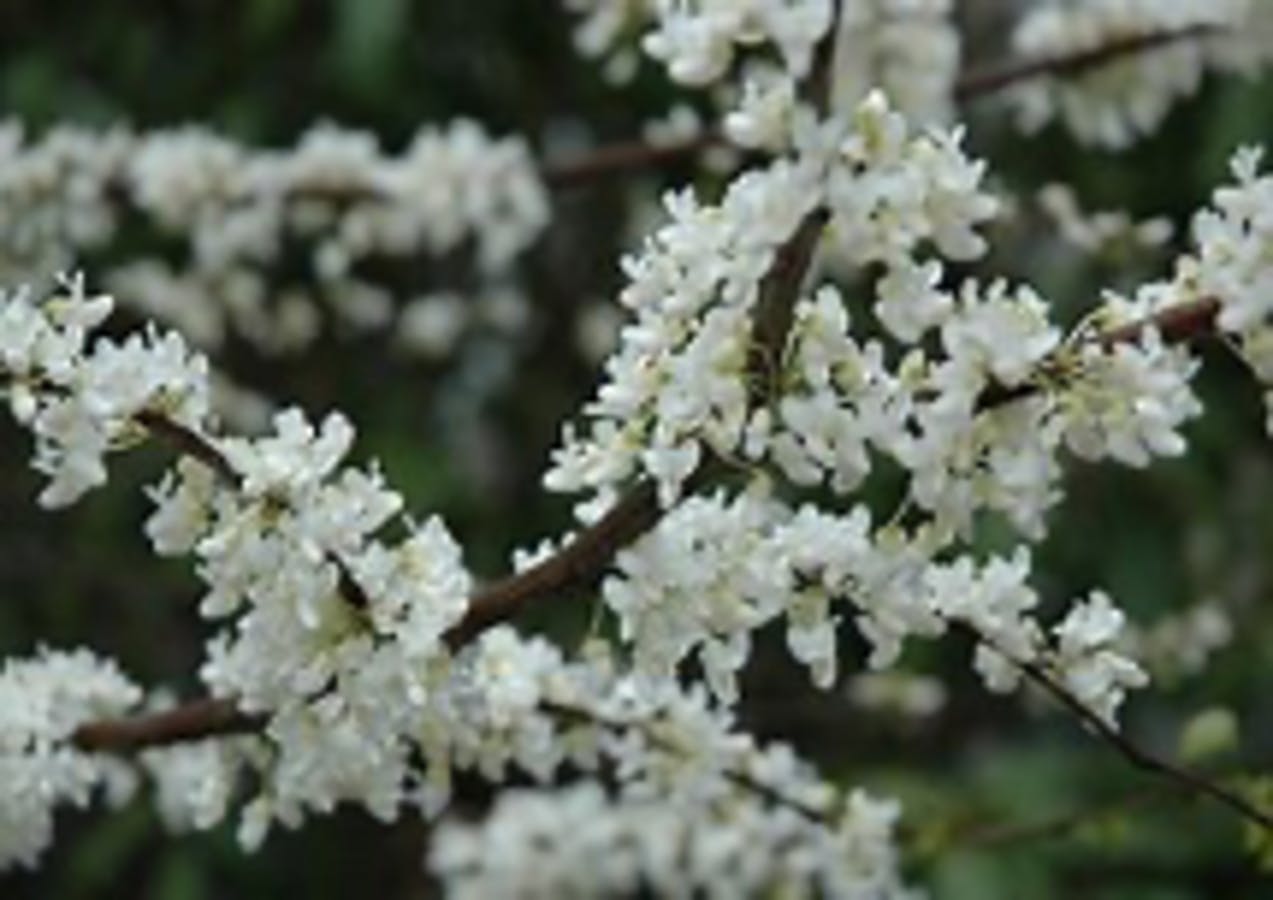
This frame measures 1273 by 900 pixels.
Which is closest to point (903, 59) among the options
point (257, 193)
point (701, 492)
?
point (257, 193)

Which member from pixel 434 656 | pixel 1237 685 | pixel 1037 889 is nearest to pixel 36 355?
pixel 434 656

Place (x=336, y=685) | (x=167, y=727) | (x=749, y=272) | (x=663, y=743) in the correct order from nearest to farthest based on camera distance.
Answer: (x=749, y=272), (x=336, y=685), (x=167, y=727), (x=663, y=743)

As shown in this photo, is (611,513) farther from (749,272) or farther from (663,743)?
(663,743)

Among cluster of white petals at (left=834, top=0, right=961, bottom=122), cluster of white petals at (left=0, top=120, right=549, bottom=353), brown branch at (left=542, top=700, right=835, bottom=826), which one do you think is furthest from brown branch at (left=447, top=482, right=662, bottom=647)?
cluster of white petals at (left=0, top=120, right=549, bottom=353)

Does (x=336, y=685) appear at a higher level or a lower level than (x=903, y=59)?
lower

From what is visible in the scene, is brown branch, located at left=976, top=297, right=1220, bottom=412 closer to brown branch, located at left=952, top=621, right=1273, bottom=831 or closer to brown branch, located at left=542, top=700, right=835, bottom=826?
brown branch, located at left=952, top=621, right=1273, bottom=831

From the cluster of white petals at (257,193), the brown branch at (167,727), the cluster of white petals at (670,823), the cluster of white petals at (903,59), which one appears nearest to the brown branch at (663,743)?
the cluster of white petals at (670,823)

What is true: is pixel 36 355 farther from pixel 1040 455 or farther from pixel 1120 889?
pixel 1120 889
